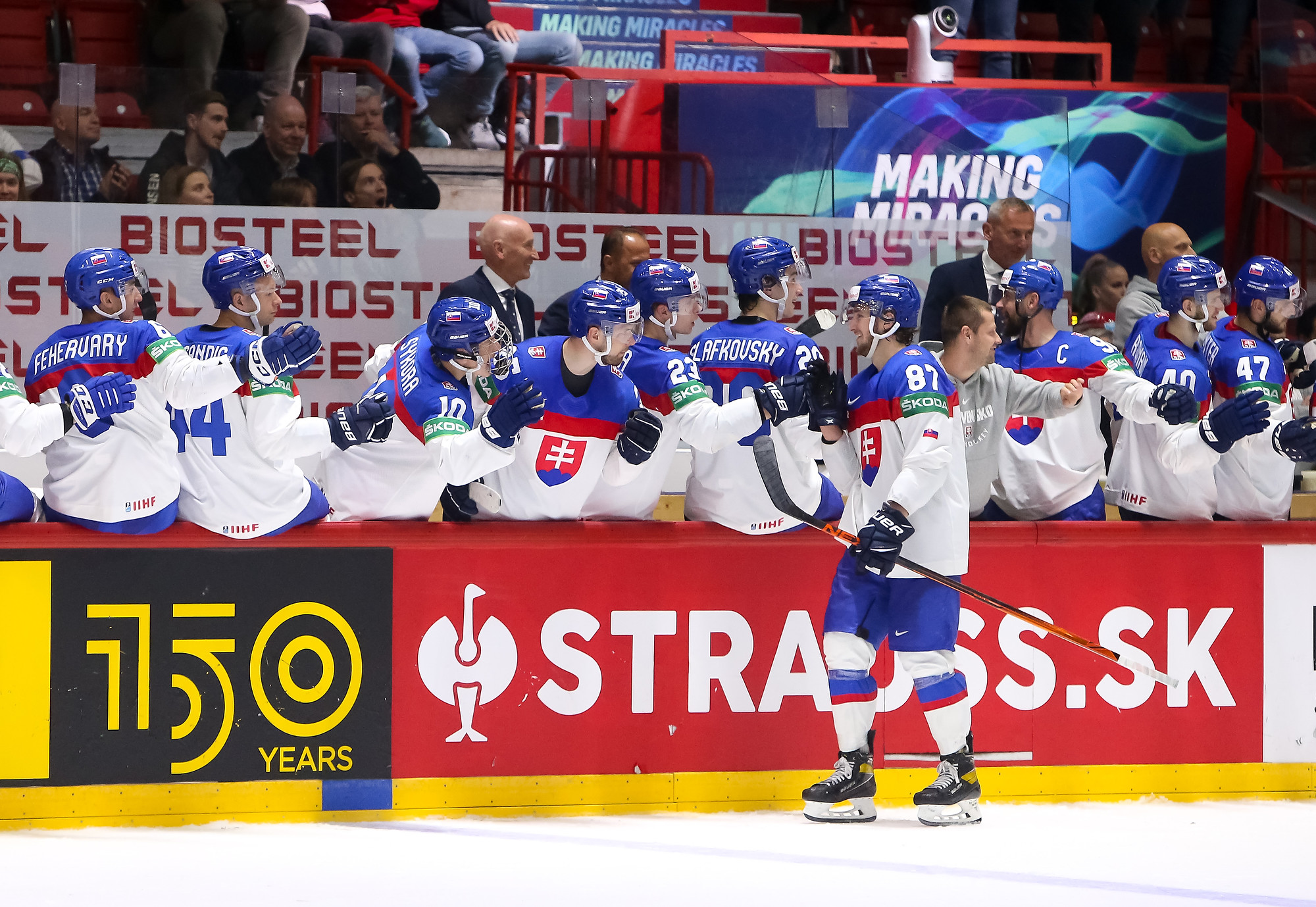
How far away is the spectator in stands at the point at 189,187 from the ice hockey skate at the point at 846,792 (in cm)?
372

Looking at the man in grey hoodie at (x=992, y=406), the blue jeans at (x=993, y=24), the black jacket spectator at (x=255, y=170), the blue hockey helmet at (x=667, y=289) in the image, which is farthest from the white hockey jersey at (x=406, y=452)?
the blue jeans at (x=993, y=24)

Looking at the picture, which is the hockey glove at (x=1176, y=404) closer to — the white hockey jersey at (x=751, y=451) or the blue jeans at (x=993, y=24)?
the white hockey jersey at (x=751, y=451)

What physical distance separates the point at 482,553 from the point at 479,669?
1.34ft

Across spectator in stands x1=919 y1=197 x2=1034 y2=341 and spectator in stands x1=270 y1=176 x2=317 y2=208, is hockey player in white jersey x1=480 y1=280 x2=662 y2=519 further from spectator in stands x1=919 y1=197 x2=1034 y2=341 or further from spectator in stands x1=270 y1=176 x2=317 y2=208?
spectator in stands x1=919 y1=197 x2=1034 y2=341

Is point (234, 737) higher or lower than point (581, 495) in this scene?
lower

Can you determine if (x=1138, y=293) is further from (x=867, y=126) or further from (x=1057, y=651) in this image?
(x=1057, y=651)

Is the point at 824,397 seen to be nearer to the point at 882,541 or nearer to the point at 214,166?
the point at 882,541

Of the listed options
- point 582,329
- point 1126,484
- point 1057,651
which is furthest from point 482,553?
point 1126,484

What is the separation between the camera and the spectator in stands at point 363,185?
7004mm

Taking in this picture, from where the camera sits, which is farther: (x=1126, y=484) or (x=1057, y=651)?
(x=1126, y=484)

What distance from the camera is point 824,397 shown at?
530cm

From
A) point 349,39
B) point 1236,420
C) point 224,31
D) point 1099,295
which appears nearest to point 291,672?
point 1236,420

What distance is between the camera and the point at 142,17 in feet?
31.4

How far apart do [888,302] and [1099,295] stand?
9.30 feet
